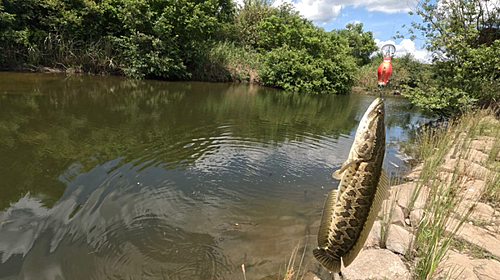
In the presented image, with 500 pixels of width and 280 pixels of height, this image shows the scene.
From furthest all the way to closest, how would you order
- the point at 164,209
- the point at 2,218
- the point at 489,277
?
the point at 164,209 → the point at 2,218 → the point at 489,277

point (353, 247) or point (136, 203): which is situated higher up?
point (353, 247)

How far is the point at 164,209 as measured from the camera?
4711 millimetres

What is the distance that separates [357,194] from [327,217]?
1.22 ft

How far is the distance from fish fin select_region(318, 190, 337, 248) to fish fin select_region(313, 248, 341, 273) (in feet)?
0.22

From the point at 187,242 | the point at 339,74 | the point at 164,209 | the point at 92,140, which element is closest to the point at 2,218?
the point at 164,209

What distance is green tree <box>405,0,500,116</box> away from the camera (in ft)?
35.1

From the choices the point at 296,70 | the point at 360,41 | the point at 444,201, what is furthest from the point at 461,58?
the point at 360,41

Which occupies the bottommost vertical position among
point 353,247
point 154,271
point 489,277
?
point 154,271

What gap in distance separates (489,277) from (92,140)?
758cm

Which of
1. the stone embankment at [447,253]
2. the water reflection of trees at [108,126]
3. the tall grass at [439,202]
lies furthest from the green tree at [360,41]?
the stone embankment at [447,253]

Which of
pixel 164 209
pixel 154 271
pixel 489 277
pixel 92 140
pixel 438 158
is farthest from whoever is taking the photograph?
pixel 92 140

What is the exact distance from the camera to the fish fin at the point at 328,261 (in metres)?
2.59

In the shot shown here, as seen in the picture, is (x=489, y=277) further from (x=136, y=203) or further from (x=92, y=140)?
(x=92, y=140)

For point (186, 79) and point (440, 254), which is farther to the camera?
point (186, 79)
